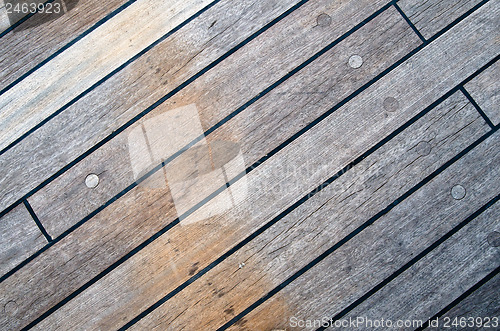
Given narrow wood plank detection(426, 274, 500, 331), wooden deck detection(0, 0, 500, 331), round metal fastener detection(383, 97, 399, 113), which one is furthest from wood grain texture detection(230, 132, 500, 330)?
round metal fastener detection(383, 97, 399, 113)

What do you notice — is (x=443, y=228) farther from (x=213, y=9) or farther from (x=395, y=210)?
(x=213, y=9)

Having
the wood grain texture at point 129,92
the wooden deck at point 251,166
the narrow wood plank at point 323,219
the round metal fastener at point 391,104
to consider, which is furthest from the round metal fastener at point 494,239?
the wood grain texture at point 129,92

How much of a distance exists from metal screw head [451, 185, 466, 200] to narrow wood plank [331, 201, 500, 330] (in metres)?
0.13

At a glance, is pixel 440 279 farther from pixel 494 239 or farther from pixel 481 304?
pixel 494 239

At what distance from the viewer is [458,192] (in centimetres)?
173

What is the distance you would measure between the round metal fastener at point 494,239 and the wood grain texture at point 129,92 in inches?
55.5

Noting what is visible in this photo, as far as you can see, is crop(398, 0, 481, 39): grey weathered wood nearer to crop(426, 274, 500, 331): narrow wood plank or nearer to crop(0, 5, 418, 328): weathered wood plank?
crop(0, 5, 418, 328): weathered wood plank

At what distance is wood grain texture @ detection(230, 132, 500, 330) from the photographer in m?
1.70

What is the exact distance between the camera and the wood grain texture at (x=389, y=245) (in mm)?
1702

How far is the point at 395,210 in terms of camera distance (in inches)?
68.6

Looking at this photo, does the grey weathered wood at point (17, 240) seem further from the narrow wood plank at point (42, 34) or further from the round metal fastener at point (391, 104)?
the round metal fastener at point (391, 104)

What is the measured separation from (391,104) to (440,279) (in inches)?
31.8

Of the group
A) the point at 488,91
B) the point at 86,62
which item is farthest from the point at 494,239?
the point at 86,62

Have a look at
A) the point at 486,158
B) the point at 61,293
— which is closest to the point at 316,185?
the point at 486,158
